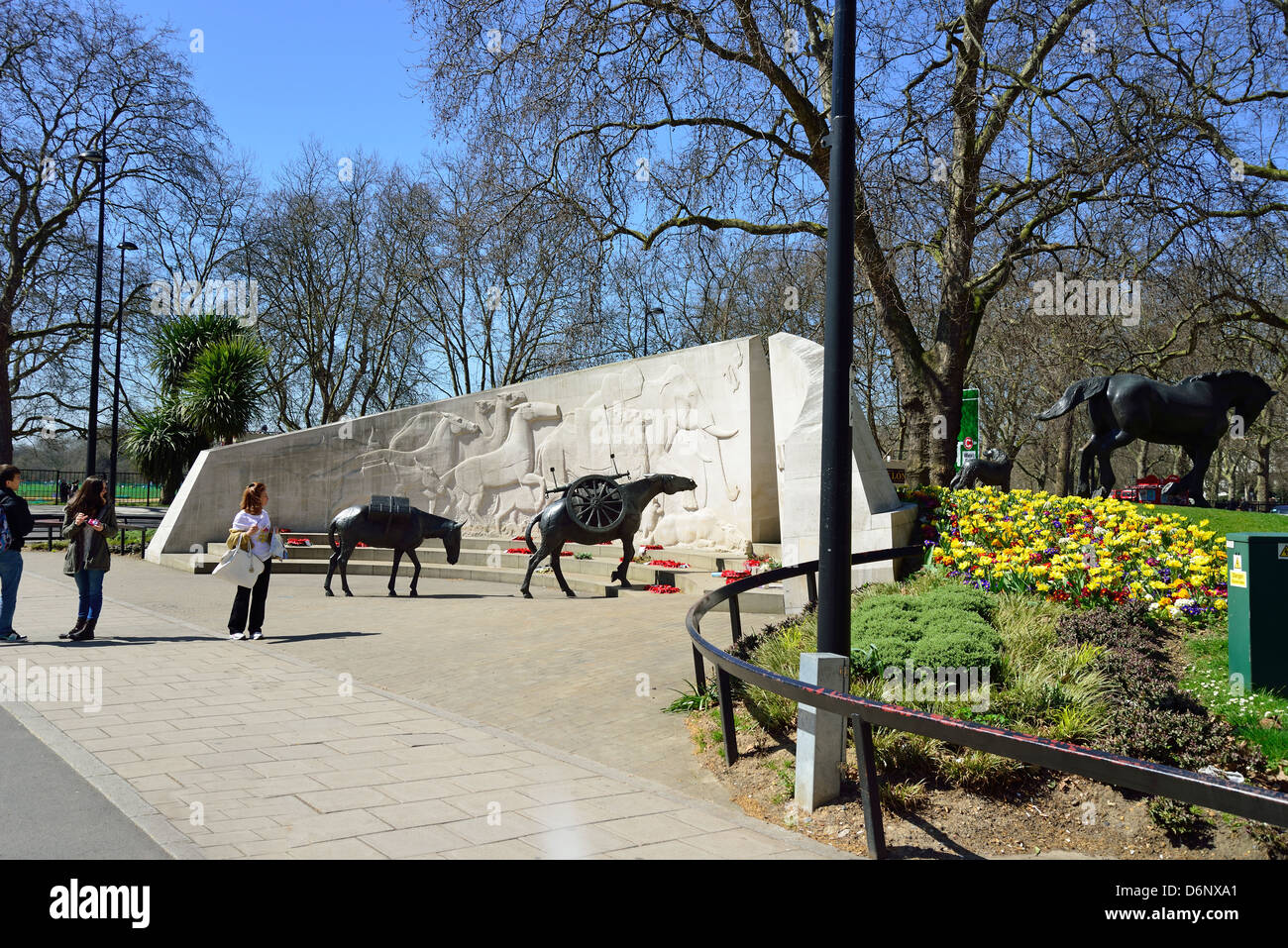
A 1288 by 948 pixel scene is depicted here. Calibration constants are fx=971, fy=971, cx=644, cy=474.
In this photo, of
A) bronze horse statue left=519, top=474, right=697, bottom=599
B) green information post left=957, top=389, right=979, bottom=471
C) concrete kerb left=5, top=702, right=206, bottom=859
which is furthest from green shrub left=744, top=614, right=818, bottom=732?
green information post left=957, top=389, right=979, bottom=471

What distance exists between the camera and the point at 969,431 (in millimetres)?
22031

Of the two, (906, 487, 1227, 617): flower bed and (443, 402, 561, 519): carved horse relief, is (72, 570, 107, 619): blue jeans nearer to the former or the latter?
(906, 487, 1227, 617): flower bed

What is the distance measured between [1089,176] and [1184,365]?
2222cm

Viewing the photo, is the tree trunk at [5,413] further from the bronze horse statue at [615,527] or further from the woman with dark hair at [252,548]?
the woman with dark hair at [252,548]

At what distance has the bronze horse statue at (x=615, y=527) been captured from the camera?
14.7 metres

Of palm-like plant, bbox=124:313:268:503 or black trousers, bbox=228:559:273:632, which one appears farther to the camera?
palm-like plant, bbox=124:313:268:503

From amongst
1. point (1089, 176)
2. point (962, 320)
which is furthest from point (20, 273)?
point (1089, 176)

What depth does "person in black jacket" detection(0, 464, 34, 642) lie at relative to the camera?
10.4m

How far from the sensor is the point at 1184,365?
3064cm

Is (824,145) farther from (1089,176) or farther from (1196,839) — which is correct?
(1196,839)

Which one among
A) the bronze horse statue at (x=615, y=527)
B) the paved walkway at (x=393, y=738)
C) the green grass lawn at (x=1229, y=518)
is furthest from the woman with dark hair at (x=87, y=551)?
the green grass lawn at (x=1229, y=518)

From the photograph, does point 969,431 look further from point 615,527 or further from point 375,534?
point 375,534

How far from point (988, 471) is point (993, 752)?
17.2 m

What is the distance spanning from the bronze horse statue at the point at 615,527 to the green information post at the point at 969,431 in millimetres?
7246
